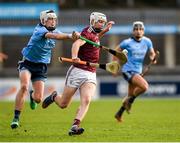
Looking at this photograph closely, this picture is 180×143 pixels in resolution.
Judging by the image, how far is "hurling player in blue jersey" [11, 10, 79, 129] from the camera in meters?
16.0

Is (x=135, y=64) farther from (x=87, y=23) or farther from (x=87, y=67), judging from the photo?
(x=87, y=23)

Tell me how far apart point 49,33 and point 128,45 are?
5.62 meters

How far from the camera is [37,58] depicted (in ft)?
54.0

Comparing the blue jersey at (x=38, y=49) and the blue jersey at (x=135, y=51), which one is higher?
the blue jersey at (x=135, y=51)

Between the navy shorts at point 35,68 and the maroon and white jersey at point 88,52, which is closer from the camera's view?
the maroon and white jersey at point 88,52

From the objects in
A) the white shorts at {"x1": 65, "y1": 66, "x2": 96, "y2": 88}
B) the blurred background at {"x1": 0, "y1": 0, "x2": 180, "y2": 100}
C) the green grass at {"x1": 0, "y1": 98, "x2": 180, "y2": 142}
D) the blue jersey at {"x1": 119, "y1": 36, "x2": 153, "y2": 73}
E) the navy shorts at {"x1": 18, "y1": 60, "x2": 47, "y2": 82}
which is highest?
the blurred background at {"x1": 0, "y1": 0, "x2": 180, "y2": 100}

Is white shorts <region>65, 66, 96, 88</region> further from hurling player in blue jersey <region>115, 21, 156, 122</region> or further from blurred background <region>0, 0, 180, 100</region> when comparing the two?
blurred background <region>0, 0, 180, 100</region>

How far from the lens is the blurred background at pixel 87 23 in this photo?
38.1 meters

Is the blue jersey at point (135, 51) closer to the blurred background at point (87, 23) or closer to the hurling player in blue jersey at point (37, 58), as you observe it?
the hurling player in blue jersey at point (37, 58)

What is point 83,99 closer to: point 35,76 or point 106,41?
point 35,76

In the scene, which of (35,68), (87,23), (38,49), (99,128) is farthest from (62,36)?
(87,23)

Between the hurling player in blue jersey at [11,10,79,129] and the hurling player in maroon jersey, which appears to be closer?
the hurling player in maroon jersey

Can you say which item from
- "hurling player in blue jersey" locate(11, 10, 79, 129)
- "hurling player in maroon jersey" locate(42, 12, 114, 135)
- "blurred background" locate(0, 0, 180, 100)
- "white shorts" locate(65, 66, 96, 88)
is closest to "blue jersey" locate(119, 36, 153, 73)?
"hurling player in blue jersey" locate(11, 10, 79, 129)

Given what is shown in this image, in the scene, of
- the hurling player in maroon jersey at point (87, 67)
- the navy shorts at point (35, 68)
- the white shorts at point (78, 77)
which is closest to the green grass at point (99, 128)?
the hurling player in maroon jersey at point (87, 67)
